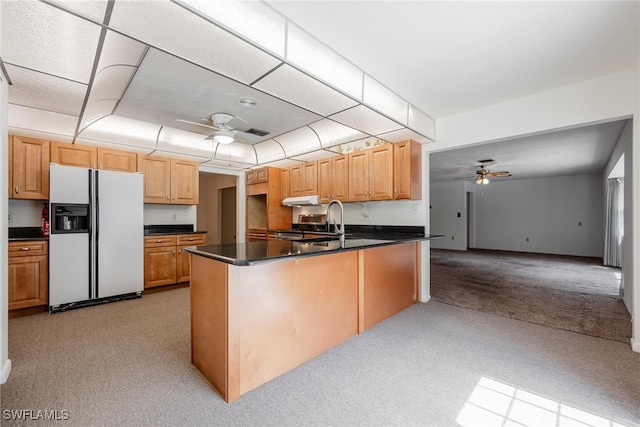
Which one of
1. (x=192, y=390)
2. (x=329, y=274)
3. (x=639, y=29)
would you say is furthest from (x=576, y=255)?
(x=192, y=390)

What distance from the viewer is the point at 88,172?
3799mm

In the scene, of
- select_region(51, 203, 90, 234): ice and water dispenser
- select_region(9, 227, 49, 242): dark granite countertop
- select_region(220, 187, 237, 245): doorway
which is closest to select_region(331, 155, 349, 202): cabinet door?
select_region(51, 203, 90, 234): ice and water dispenser

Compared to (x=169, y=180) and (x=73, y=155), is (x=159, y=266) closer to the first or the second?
(x=169, y=180)

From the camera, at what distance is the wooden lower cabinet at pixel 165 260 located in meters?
4.47

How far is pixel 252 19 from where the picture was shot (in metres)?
1.77

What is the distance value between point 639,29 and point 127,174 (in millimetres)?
5667

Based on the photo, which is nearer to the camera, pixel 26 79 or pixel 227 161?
pixel 26 79

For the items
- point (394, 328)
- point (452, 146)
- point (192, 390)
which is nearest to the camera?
point (192, 390)

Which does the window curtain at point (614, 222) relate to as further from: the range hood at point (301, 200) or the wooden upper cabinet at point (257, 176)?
the wooden upper cabinet at point (257, 176)

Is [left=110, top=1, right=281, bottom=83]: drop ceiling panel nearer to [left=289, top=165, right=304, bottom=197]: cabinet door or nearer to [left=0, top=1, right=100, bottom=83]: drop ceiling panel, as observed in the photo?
[left=0, top=1, right=100, bottom=83]: drop ceiling panel

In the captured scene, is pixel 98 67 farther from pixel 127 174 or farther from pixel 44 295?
pixel 44 295

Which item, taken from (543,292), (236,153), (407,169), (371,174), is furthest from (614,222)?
(236,153)

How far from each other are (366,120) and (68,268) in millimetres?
4233

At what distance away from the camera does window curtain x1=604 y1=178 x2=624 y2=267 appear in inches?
264
